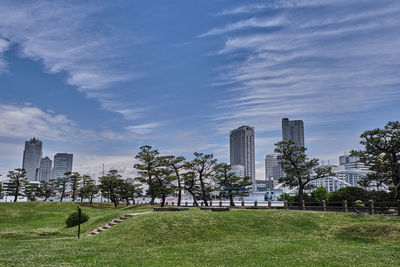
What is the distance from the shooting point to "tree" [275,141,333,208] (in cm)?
3909

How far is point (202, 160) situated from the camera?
50156mm

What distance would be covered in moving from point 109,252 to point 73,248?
2781mm

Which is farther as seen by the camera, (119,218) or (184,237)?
(119,218)

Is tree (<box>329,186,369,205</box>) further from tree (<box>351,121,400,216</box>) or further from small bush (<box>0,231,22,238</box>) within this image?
small bush (<box>0,231,22,238</box>)

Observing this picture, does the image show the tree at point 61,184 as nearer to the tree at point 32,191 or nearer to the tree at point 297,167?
the tree at point 32,191

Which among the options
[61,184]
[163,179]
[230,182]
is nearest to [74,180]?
[61,184]

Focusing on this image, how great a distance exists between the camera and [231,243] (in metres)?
18.5

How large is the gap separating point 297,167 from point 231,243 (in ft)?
82.6

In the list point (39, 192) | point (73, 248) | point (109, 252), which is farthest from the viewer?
point (39, 192)

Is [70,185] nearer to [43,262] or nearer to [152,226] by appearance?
[152,226]

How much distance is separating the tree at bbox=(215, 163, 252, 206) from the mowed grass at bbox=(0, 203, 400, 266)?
22421mm

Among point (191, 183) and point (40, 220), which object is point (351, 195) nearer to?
point (191, 183)

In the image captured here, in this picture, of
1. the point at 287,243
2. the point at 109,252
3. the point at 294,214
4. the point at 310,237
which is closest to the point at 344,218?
the point at 294,214

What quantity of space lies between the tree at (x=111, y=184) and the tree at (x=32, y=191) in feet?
58.6
